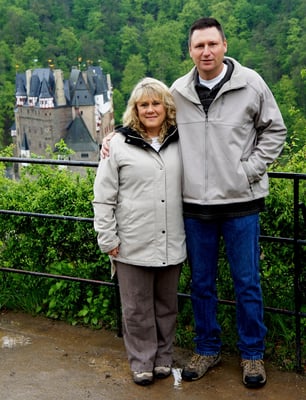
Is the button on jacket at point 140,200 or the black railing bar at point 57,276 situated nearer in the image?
the button on jacket at point 140,200

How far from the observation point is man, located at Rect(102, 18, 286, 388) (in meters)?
2.66

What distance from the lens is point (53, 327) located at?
3.63m

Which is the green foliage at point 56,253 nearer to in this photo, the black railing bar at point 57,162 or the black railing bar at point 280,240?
the black railing bar at point 57,162

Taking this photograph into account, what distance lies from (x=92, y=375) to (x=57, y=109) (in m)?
59.0

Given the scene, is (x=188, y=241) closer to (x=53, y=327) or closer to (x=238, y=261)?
(x=238, y=261)

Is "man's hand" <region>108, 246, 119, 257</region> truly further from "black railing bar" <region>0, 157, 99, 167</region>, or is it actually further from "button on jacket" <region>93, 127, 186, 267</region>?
"black railing bar" <region>0, 157, 99, 167</region>

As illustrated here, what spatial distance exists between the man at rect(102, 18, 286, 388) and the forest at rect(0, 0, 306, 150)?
201 ft

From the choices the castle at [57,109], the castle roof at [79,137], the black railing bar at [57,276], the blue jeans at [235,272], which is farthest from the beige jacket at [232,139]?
the castle at [57,109]

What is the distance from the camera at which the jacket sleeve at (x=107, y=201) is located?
2.75 meters

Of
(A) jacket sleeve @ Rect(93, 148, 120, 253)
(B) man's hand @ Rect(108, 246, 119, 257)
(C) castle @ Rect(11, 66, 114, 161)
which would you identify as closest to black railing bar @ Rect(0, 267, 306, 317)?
(B) man's hand @ Rect(108, 246, 119, 257)

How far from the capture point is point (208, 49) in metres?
2.66

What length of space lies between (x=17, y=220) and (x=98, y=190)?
3.79 ft

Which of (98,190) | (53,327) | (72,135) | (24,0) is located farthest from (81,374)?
(24,0)

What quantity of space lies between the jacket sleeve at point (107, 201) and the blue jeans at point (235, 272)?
12.7 inches
